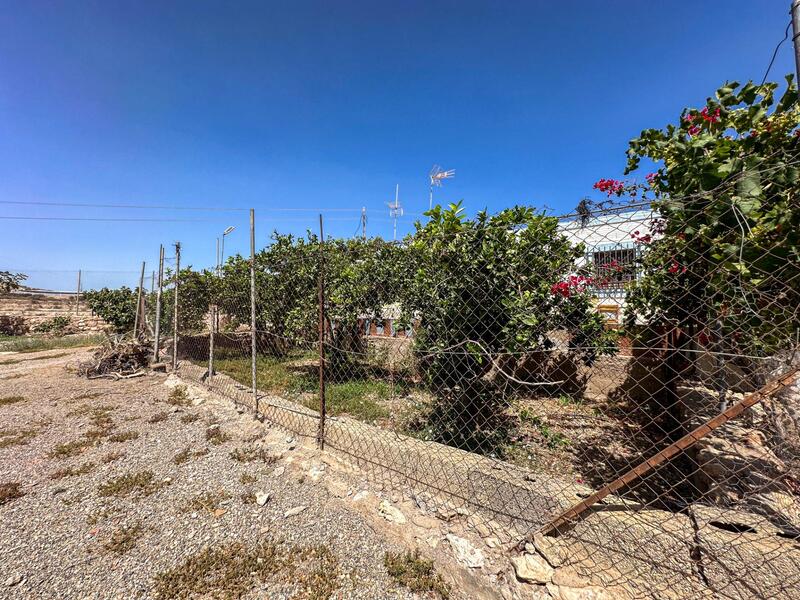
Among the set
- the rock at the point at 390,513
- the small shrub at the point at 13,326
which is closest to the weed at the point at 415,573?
the rock at the point at 390,513

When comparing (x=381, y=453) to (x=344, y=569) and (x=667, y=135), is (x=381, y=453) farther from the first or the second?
(x=667, y=135)

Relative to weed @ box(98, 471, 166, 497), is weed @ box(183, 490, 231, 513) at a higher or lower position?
lower

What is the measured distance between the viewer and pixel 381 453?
2971 millimetres

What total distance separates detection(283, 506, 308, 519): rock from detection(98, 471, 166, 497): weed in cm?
118

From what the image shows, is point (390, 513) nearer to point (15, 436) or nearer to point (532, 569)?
point (532, 569)

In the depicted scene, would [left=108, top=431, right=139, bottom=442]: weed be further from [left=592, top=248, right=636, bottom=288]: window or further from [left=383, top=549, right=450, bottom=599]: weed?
[left=592, top=248, right=636, bottom=288]: window

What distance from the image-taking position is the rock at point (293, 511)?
7.82ft

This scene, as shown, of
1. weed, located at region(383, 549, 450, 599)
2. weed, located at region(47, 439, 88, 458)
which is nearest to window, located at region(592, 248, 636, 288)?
weed, located at region(383, 549, 450, 599)

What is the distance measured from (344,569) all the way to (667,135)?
355cm

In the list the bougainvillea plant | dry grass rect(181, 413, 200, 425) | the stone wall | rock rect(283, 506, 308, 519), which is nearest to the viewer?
the bougainvillea plant

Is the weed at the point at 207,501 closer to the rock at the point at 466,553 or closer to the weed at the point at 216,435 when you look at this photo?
the weed at the point at 216,435

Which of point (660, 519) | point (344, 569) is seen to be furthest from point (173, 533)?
point (660, 519)

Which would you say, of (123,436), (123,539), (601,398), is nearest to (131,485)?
(123,539)

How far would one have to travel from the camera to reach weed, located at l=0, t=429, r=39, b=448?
3539 mm
